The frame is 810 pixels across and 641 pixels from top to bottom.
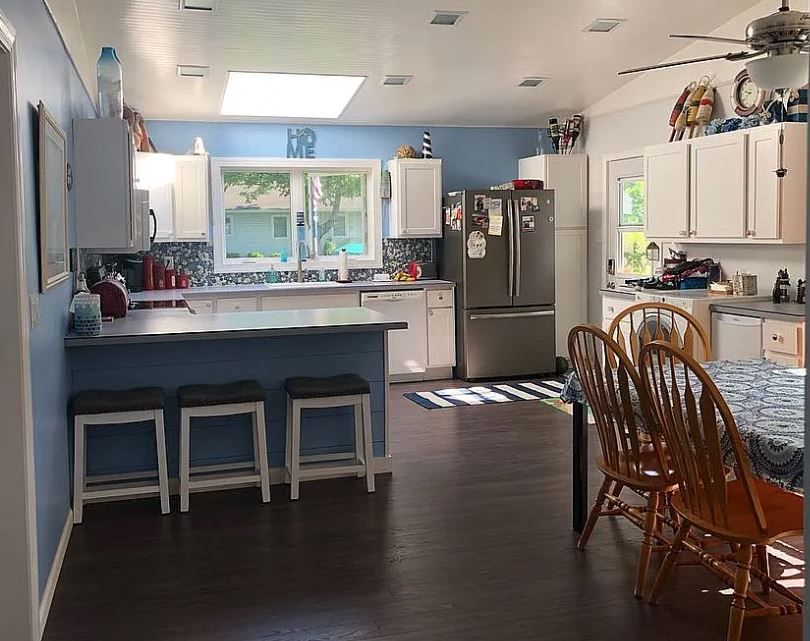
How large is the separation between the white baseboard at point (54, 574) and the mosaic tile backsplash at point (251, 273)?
3735 mm

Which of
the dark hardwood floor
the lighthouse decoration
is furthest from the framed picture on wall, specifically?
the lighthouse decoration

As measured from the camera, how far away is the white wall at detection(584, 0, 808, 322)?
569cm

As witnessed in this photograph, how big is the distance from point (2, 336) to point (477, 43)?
4.37 m

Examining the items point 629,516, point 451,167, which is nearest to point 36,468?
A: point 629,516

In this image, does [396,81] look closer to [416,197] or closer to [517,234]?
[416,197]

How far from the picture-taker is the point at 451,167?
26.5 ft

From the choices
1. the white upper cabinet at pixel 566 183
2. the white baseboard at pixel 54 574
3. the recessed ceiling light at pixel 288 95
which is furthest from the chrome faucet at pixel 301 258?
the white baseboard at pixel 54 574

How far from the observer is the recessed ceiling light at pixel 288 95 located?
22.8 feet

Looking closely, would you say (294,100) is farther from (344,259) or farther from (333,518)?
(333,518)

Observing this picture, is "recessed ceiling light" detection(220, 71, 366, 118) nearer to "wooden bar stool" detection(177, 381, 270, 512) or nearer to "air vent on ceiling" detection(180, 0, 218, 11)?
"air vent on ceiling" detection(180, 0, 218, 11)

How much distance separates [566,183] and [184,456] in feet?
15.9

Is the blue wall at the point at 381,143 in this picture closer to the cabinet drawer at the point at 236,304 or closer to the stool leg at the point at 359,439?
the cabinet drawer at the point at 236,304

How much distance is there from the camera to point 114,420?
387cm

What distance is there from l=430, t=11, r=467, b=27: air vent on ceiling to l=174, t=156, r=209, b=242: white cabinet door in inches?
97.1
